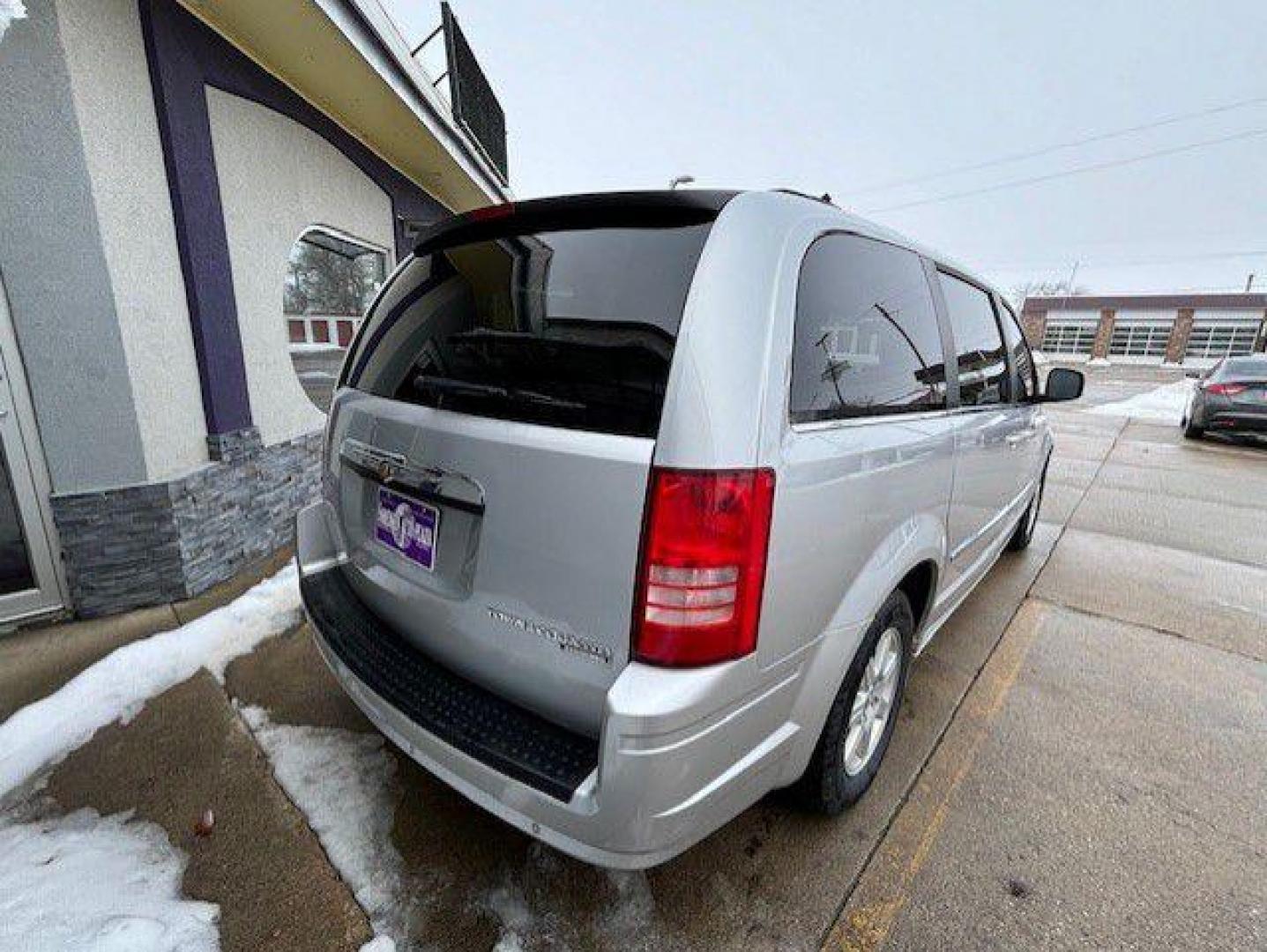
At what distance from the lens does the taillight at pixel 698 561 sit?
1.27m

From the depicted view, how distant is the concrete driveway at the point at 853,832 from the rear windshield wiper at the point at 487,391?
1399 millimetres

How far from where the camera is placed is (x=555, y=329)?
1529mm

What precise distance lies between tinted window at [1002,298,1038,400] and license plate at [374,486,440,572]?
3.05m

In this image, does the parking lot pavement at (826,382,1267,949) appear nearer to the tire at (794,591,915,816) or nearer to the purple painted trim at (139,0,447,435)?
the tire at (794,591,915,816)

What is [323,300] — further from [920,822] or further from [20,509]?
[920,822]

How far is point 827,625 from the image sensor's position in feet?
5.41

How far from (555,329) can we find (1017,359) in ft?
10.5

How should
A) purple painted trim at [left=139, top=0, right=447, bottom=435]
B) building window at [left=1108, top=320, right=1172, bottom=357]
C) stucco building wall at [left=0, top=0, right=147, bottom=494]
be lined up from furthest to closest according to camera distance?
building window at [left=1108, top=320, right=1172, bottom=357] → purple painted trim at [left=139, top=0, right=447, bottom=435] → stucco building wall at [left=0, top=0, right=147, bottom=494]

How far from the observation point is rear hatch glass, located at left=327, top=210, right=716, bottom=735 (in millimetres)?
1343

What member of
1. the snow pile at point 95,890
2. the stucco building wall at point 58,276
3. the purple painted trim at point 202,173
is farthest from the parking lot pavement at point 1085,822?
the purple painted trim at point 202,173

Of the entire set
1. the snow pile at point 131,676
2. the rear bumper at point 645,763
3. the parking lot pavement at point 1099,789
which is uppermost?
the rear bumper at point 645,763

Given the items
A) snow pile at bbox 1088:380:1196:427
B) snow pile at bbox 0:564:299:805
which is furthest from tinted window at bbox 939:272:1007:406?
snow pile at bbox 1088:380:1196:427

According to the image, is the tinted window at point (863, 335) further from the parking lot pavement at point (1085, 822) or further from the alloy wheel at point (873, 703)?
the parking lot pavement at point (1085, 822)

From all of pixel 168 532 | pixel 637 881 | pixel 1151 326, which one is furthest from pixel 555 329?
pixel 1151 326
